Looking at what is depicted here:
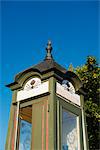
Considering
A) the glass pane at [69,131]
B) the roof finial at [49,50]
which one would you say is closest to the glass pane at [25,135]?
the glass pane at [69,131]

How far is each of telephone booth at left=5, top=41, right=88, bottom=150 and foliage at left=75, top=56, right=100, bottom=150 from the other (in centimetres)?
347

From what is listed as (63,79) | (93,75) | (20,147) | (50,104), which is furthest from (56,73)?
(93,75)

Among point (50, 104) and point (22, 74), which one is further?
point (22, 74)

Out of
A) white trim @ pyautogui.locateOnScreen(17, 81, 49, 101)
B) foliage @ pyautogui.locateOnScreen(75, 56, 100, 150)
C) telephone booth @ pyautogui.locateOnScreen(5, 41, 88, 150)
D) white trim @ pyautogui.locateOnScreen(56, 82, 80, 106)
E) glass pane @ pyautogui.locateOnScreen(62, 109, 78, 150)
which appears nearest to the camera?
telephone booth @ pyautogui.locateOnScreen(5, 41, 88, 150)

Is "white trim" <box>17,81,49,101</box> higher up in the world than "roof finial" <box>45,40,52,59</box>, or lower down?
lower down

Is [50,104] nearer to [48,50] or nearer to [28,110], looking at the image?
[28,110]

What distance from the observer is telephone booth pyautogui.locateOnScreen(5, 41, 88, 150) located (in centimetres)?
871

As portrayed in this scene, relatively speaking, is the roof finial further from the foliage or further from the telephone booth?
the foliage

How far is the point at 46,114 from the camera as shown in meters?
8.89

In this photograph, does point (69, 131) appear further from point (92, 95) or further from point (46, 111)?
point (92, 95)

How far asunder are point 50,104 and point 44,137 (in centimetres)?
108

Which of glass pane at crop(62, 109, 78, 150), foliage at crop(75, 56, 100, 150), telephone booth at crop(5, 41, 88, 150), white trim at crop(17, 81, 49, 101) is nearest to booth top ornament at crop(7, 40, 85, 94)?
telephone booth at crop(5, 41, 88, 150)

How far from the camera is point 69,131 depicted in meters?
9.57

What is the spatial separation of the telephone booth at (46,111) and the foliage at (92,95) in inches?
137
